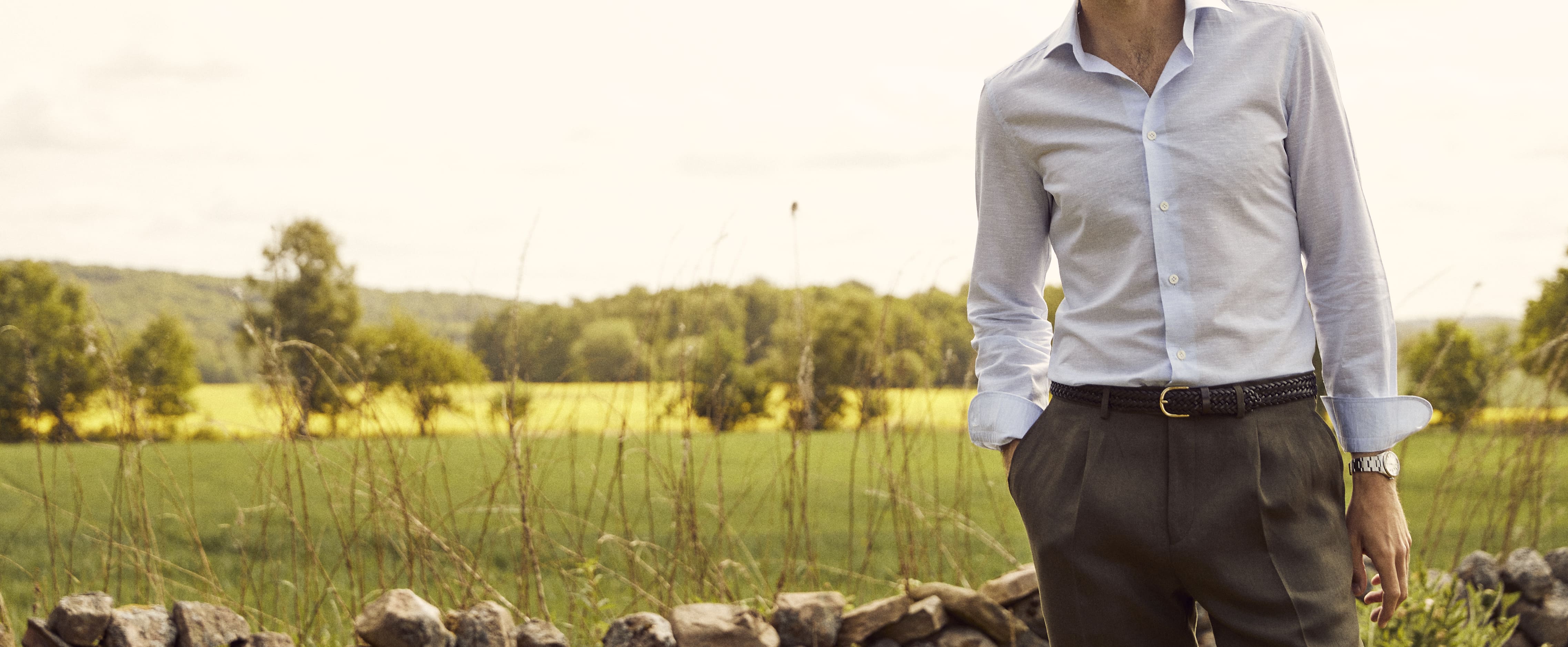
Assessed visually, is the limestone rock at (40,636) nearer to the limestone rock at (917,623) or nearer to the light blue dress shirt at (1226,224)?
the limestone rock at (917,623)

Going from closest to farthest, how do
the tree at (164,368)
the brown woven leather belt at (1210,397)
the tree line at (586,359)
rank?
the brown woven leather belt at (1210,397) → the tree line at (586,359) → the tree at (164,368)

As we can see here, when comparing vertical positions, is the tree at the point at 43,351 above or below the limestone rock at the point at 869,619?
above

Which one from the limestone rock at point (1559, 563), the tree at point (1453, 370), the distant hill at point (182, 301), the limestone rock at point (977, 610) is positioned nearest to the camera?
the limestone rock at point (977, 610)

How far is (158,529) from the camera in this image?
572 cm

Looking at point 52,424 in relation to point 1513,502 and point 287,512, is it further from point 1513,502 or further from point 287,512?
point 1513,502

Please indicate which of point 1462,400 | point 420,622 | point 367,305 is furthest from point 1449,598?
point 367,305

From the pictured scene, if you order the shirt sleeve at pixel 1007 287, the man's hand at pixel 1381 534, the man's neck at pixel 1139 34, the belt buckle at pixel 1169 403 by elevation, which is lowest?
the man's hand at pixel 1381 534

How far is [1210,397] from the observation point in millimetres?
1165

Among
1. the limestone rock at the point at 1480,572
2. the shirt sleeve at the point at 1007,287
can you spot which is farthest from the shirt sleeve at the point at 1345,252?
the limestone rock at the point at 1480,572

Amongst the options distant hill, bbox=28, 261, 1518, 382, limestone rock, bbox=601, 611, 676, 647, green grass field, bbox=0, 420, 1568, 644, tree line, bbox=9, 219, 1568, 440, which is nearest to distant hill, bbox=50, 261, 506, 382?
distant hill, bbox=28, 261, 1518, 382

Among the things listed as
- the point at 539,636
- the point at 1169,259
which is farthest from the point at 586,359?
the point at 1169,259

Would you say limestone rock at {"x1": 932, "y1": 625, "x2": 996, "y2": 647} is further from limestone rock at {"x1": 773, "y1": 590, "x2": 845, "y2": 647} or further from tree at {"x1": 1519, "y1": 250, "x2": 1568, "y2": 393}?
tree at {"x1": 1519, "y1": 250, "x2": 1568, "y2": 393}

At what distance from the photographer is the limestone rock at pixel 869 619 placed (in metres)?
2.60

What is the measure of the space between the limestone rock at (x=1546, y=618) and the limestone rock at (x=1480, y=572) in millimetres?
103
